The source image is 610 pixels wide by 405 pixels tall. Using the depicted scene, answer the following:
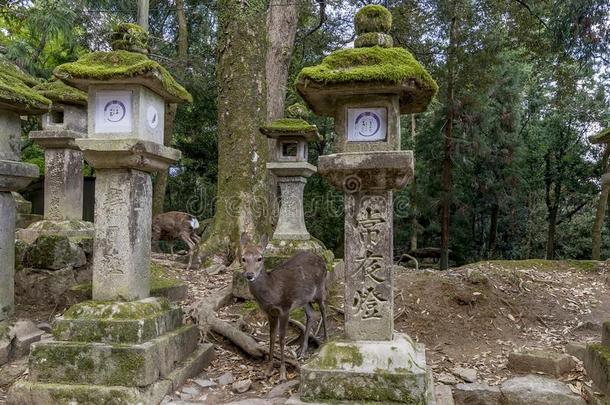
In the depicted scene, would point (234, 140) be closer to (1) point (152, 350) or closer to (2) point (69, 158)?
(2) point (69, 158)

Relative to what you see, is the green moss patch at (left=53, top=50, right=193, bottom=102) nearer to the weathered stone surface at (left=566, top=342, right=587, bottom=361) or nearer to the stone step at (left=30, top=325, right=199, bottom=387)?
the stone step at (left=30, top=325, right=199, bottom=387)

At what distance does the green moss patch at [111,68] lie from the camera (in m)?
4.36

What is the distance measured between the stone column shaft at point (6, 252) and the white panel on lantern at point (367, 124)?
3638 millimetres

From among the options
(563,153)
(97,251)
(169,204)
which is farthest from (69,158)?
(563,153)

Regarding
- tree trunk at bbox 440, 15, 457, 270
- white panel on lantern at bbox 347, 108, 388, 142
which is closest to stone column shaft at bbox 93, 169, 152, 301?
white panel on lantern at bbox 347, 108, 388, 142

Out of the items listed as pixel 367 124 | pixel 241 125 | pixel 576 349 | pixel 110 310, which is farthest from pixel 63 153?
pixel 576 349

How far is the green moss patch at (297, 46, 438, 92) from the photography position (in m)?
3.96

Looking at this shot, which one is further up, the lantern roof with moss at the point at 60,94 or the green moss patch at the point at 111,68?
the lantern roof with moss at the point at 60,94

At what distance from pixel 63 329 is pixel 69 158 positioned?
3.48 meters

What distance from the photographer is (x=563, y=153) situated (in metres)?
19.0

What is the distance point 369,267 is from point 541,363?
2457 mm

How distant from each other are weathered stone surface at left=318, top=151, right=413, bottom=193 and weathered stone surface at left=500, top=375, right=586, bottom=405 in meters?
2.32

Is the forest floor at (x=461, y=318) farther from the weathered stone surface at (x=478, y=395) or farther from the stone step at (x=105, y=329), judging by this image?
the stone step at (x=105, y=329)

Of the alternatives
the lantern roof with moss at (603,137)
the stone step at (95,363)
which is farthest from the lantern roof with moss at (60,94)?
the lantern roof with moss at (603,137)
